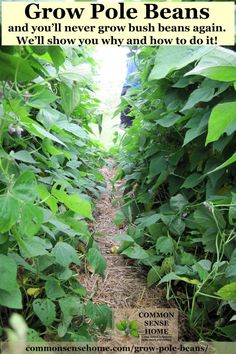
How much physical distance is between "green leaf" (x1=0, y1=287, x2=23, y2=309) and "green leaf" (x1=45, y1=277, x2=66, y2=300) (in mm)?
167

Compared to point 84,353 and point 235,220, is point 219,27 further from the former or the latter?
point 84,353

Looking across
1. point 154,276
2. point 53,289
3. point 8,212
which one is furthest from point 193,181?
point 8,212

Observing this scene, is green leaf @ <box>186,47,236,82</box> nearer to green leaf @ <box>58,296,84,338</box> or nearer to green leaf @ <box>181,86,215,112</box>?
green leaf @ <box>181,86,215,112</box>

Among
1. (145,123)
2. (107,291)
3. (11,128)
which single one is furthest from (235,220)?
(145,123)

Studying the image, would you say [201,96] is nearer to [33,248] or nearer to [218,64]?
[218,64]

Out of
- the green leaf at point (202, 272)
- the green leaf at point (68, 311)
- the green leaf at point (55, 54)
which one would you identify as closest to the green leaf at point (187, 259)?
the green leaf at point (202, 272)

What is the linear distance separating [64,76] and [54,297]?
484 mm

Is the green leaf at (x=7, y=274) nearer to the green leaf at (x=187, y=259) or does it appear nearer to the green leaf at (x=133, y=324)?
the green leaf at (x=133, y=324)

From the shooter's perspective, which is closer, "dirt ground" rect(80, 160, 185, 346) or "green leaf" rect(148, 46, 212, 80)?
"green leaf" rect(148, 46, 212, 80)

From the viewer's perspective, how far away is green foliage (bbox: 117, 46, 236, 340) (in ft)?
2.23

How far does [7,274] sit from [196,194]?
732 millimetres

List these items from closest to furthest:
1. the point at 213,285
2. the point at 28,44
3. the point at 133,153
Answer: the point at 28,44, the point at 213,285, the point at 133,153

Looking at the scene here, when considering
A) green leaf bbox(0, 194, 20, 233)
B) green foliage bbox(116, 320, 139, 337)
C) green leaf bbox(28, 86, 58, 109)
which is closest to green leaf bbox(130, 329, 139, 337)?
green foliage bbox(116, 320, 139, 337)

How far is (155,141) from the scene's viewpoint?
1.43 meters
